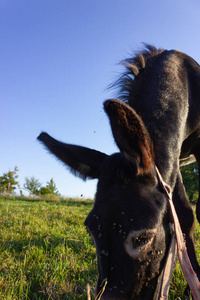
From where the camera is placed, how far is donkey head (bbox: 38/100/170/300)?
6.79 ft

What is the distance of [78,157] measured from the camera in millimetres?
2602

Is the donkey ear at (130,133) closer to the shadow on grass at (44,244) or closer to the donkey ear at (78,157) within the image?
the donkey ear at (78,157)

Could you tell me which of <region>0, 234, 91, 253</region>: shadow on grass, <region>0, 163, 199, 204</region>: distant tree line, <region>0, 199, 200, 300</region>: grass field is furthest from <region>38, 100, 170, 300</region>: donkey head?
<region>0, 163, 199, 204</region>: distant tree line

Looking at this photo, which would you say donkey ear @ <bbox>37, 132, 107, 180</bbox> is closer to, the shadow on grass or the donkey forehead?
the donkey forehead


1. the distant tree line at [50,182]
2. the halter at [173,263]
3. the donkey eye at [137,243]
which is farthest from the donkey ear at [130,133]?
the distant tree line at [50,182]

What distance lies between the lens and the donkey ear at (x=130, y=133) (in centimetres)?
187

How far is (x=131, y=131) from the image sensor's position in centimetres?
199

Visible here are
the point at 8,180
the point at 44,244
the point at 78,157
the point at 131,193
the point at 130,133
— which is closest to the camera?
the point at 130,133

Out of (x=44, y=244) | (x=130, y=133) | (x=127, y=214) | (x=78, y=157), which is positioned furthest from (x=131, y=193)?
(x=44, y=244)

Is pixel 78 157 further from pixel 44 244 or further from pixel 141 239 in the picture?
pixel 44 244

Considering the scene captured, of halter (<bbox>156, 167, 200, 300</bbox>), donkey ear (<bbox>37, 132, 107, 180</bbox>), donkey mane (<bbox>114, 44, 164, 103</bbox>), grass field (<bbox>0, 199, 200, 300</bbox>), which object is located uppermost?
donkey mane (<bbox>114, 44, 164, 103</bbox>)

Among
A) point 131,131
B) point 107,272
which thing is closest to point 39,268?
point 107,272

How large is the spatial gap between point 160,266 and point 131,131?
1.13 m

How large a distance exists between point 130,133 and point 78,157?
76 centimetres
